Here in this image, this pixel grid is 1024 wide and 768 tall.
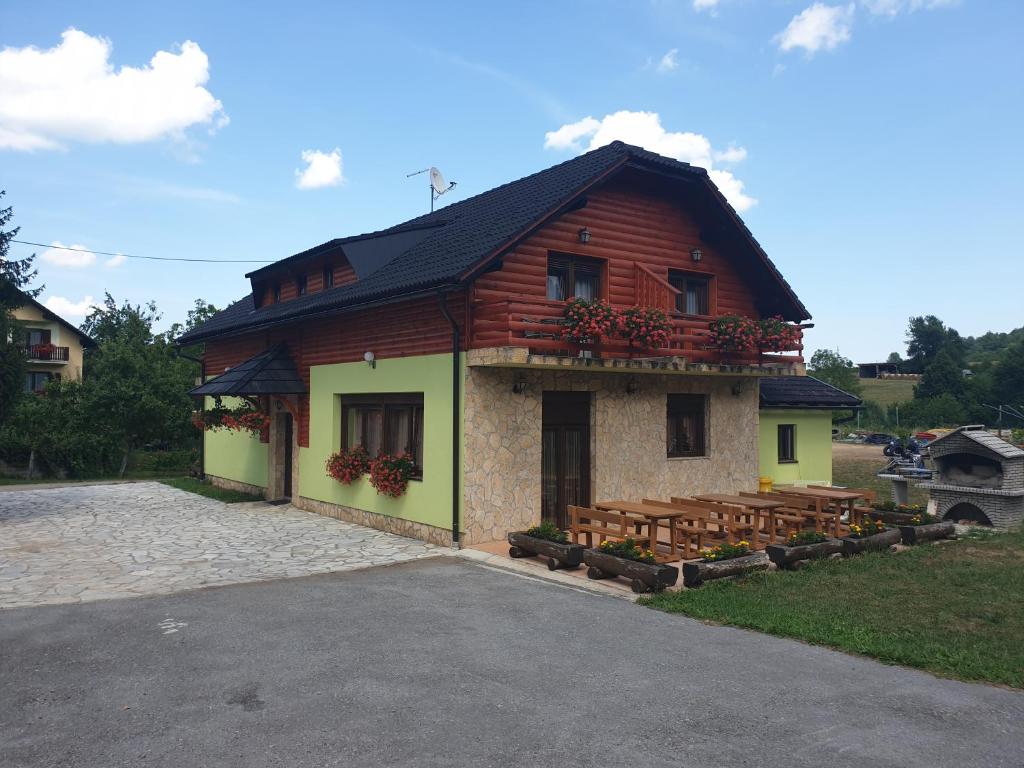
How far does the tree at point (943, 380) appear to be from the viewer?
2837 inches

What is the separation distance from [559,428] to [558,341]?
1.99 metres

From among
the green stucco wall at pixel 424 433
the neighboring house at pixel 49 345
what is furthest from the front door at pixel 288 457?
the neighboring house at pixel 49 345

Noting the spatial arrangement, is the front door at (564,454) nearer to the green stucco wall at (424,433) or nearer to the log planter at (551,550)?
the green stucco wall at (424,433)

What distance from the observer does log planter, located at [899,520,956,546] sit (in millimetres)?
12625

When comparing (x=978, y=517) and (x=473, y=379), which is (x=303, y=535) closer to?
(x=473, y=379)

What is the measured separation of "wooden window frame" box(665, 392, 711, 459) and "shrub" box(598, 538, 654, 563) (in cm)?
548

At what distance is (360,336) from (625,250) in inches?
221

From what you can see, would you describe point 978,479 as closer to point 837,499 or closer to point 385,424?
point 837,499

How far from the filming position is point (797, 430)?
63.7ft

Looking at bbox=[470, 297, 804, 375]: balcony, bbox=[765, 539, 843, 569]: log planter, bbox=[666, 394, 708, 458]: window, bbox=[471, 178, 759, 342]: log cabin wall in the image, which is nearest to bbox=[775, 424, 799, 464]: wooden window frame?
bbox=[471, 178, 759, 342]: log cabin wall

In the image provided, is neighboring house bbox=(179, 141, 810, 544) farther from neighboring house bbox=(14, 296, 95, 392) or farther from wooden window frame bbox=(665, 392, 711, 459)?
neighboring house bbox=(14, 296, 95, 392)

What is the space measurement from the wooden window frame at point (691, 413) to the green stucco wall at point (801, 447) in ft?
10.5

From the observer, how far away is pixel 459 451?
40.5 ft

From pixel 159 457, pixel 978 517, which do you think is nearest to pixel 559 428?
pixel 978 517
